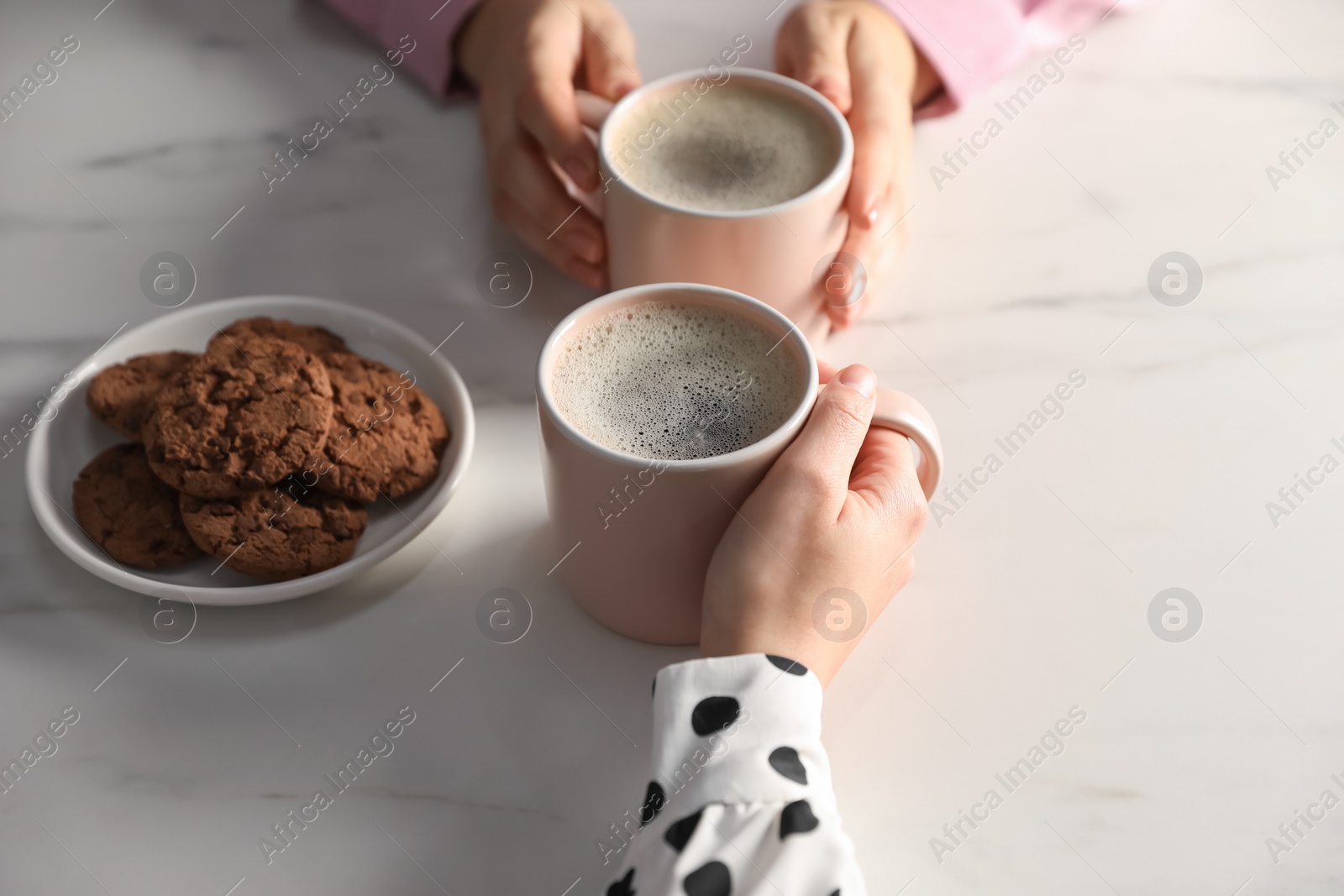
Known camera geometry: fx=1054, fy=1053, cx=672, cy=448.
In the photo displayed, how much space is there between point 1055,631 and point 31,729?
638 millimetres

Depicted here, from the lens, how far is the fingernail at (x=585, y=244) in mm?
867

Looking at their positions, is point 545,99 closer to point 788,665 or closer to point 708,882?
point 788,665

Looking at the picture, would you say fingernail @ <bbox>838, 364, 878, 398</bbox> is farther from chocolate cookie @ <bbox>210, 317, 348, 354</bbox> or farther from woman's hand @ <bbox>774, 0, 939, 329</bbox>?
chocolate cookie @ <bbox>210, 317, 348, 354</bbox>

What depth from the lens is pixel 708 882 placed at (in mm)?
510

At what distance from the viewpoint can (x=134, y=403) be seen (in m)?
0.73

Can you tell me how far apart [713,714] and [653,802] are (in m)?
0.06

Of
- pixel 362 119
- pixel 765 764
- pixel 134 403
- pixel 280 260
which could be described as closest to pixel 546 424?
pixel 765 764

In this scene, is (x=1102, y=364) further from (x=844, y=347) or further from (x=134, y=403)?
(x=134, y=403)

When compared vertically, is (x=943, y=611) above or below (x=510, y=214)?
below
